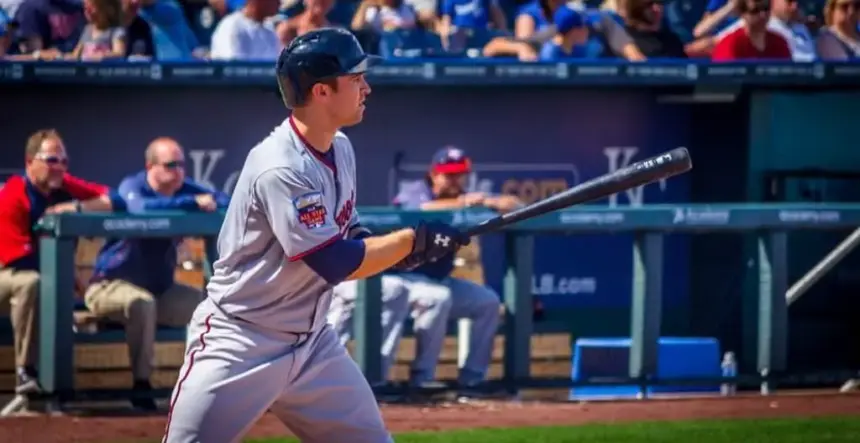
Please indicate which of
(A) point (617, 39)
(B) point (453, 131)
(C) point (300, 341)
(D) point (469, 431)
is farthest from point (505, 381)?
(C) point (300, 341)

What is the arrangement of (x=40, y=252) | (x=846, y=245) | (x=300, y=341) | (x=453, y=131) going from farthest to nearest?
(x=453, y=131) → (x=846, y=245) → (x=40, y=252) → (x=300, y=341)

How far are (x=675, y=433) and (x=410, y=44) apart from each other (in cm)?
324

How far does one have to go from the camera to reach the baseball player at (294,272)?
425cm

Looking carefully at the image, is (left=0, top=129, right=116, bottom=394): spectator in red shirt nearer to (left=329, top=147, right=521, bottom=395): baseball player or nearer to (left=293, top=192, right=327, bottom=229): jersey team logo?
(left=329, top=147, right=521, bottom=395): baseball player

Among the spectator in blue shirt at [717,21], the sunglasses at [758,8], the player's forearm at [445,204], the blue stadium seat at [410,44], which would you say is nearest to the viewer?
the player's forearm at [445,204]

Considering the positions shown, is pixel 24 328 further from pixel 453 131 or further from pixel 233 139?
pixel 453 131

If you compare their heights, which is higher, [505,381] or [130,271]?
[130,271]

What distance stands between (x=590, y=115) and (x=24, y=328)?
3.61 meters

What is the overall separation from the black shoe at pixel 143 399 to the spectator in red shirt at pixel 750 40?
396 centimetres

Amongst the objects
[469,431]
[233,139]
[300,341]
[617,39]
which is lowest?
[469,431]

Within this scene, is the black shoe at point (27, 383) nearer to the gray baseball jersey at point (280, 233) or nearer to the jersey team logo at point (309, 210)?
the gray baseball jersey at point (280, 233)

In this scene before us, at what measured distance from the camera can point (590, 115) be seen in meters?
9.55

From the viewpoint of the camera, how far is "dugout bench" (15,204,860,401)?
24.6ft

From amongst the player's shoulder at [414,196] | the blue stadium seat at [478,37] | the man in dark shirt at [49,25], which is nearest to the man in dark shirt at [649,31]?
the blue stadium seat at [478,37]
